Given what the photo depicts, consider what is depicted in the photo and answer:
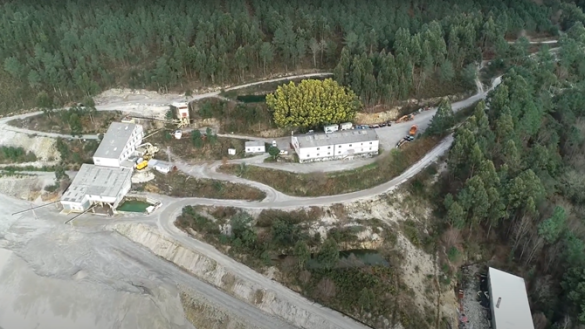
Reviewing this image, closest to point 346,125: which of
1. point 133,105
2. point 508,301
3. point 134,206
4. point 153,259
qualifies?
point 508,301

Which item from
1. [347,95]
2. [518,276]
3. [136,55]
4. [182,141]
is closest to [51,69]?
[136,55]

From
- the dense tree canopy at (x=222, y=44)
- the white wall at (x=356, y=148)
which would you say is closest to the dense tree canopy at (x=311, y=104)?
the dense tree canopy at (x=222, y=44)

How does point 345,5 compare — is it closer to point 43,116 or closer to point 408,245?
point 408,245

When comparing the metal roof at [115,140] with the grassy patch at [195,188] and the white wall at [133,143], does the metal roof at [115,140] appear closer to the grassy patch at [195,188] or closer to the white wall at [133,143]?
the white wall at [133,143]

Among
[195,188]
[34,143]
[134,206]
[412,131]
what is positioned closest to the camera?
[134,206]

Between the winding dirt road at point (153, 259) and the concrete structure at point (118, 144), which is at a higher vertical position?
the concrete structure at point (118, 144)

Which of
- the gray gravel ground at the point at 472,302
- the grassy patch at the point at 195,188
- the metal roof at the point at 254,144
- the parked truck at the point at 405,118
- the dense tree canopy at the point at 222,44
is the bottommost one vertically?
the gray gravel ground at the point at 472,302

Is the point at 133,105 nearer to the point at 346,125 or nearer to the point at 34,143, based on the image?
the point at 34,143

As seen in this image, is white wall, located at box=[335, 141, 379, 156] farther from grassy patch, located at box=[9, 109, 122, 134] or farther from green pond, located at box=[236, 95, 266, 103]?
grassy patch, located at box=[9, 109, 122, 134]
